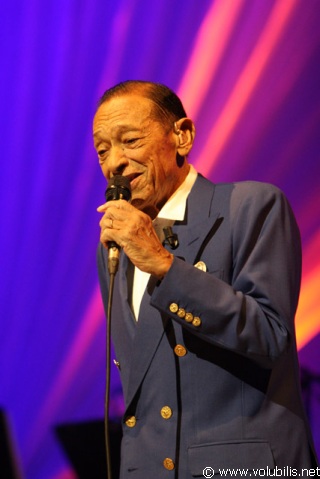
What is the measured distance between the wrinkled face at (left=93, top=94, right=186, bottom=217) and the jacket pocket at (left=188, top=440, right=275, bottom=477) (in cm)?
65

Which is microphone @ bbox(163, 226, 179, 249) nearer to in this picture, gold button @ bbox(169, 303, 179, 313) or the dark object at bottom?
gold button @ bbox(169, 303, 179, 313)

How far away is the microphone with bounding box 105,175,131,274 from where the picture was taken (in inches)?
→ 58.9

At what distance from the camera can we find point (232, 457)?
1442 millimetres

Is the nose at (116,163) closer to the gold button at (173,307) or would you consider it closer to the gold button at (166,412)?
the gold button at (173,307)

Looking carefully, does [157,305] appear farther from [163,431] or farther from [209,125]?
[209,125]

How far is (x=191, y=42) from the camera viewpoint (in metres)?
2.60

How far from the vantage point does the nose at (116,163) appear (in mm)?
1762

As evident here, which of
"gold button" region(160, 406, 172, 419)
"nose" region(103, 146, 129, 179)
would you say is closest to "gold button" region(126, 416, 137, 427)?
"gold button" region(160, 406, 172, 419)

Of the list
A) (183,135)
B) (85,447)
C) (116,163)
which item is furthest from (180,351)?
(85,447)

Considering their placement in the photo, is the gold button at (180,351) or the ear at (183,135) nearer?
the gold button at (180,351)

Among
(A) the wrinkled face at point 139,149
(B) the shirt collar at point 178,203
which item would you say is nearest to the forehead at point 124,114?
(A) the wrinkled face at point 139,149

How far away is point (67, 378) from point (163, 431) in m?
1.08

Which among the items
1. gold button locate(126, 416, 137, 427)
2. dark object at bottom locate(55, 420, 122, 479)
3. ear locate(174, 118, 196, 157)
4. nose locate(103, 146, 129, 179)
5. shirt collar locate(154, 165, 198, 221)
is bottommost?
dark object at bottom locate(55, 420, 122, 479)

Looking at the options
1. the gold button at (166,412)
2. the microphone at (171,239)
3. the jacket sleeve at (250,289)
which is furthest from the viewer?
the microphone at (171,239)
